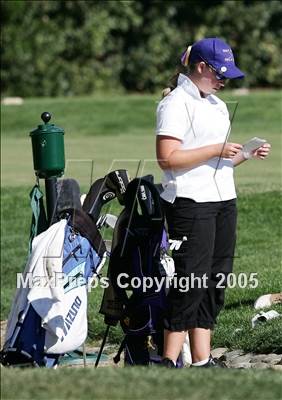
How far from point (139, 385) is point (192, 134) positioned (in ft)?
5.64

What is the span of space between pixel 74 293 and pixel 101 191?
736 mm

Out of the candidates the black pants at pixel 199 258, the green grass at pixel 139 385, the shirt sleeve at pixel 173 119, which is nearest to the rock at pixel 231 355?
the black pants at pixel 199 258

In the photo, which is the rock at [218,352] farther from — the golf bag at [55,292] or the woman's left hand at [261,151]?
the woman's left hand at [261,151]

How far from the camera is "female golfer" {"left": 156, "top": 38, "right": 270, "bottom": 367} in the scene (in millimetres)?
5648

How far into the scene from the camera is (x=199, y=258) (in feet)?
18.9

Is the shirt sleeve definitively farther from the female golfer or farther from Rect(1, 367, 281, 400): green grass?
Rect(1, 367, 281, 400): green grass

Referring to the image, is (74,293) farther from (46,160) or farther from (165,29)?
(165,29)

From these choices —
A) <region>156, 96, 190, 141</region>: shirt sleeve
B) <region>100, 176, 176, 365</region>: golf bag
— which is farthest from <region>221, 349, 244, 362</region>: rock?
<region>156, 96, 190, 141</region>: shirt sleeve

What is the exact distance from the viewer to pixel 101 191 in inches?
253

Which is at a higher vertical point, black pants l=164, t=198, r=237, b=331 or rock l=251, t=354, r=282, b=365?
black pants l=164, t=198, r=237, b=331

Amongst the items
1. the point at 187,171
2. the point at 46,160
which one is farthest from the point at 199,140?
the point at 46,160

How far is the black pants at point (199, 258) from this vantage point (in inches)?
225

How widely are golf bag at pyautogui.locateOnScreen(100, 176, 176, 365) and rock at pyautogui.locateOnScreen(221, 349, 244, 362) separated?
0.60 m

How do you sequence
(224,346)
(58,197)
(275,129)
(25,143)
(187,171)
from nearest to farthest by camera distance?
(187,171)
(58,197)
(224,346)
(25,143)
(275,129)
